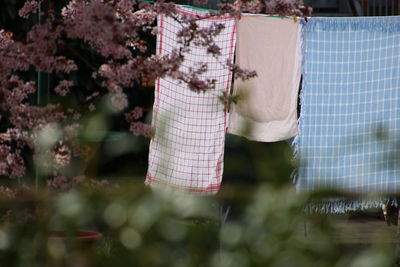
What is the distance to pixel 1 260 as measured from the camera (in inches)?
38.4

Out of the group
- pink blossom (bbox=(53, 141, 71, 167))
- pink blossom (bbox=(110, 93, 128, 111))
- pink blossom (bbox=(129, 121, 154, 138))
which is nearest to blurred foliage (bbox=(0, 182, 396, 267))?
pink blossom (bbox=(110, 93, 128, 111))

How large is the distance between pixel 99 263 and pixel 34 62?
6.86 feet

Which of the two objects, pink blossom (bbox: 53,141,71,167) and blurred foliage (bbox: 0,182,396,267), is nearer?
blurred foliage (bbox: 0,182,396,267)

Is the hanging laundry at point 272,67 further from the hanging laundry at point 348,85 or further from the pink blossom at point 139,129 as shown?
the pink blossom at point 139,129

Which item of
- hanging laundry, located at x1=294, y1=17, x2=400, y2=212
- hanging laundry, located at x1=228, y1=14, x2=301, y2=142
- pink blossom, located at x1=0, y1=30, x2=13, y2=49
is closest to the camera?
pink blossom, located at x1=0, y1=30, x2=13, y2=49

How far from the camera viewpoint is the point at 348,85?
5.18m

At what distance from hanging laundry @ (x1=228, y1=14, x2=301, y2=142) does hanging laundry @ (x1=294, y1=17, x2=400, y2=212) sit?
0.08 metres

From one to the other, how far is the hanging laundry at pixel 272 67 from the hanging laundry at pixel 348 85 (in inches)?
3.2

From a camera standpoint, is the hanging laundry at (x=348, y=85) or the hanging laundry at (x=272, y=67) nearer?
the hanging laundry at (x=272, y=67)

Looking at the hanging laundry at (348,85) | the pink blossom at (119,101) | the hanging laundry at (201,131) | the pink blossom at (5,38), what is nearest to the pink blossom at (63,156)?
the pink blossom at (119,101)

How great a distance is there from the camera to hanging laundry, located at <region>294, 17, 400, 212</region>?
201 inches

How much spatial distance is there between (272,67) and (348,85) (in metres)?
0.56

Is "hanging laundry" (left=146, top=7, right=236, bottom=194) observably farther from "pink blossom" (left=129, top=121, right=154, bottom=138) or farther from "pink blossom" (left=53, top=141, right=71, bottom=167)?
"pink blossom" (left=53, top=141, right=71, bottom=167)

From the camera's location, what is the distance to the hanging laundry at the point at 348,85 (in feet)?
16.8
